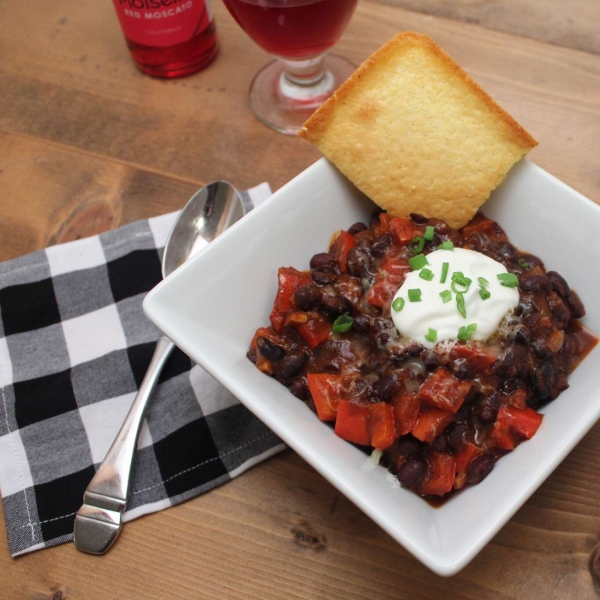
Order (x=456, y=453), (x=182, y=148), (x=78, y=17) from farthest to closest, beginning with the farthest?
(x=78, y=17) < (x=182, y=148) < (x=456, y=453)

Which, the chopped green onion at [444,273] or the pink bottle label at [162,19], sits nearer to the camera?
the chopped green onion at [444,273]

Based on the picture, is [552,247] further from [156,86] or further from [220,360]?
[156,86]

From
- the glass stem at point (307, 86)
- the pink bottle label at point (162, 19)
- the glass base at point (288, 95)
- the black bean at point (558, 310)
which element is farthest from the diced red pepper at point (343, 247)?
the pink bottle label at point (162, 19)

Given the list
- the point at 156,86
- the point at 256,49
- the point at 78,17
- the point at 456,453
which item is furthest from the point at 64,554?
the point at 78,17

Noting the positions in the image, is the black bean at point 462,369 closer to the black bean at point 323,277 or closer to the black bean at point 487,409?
the black bean at point 487,409

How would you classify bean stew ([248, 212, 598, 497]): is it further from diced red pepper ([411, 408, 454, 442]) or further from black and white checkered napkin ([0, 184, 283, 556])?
black and white checkered napkin ([0, 184, 283, 556])

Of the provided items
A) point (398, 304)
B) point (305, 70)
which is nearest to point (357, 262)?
point (398, 304)
